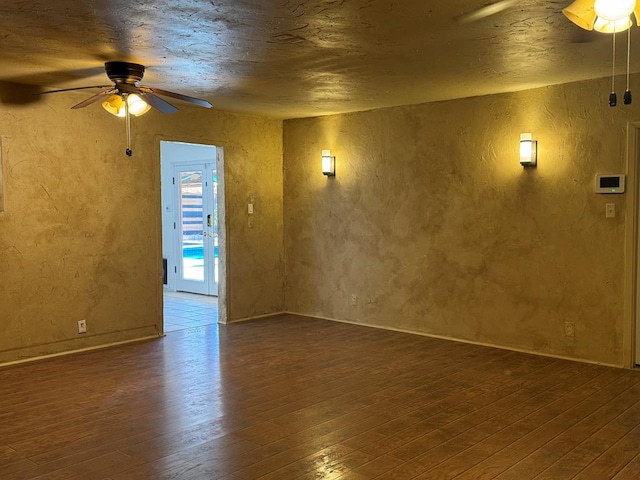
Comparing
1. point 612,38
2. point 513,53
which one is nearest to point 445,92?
point 513,53

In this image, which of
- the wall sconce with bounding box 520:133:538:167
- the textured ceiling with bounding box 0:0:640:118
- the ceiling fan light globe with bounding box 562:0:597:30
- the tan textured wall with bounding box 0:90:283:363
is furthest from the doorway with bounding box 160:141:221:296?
the ceiling fan light globe with bounding box 562:0:597:30

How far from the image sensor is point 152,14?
319cm

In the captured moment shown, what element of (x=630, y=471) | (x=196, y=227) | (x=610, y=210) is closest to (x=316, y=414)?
(x=630, y=471)

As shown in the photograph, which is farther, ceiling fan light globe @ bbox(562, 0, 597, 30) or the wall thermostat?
the wall thermostat

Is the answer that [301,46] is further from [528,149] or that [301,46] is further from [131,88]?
[528,149]

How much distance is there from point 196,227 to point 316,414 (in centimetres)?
582

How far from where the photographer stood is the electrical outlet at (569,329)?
17.1 feet

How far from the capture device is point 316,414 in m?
3.88

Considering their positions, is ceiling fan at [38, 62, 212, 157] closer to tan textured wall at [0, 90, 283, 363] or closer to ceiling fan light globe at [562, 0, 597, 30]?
tan textured wall at [0, 90, 283, 363]

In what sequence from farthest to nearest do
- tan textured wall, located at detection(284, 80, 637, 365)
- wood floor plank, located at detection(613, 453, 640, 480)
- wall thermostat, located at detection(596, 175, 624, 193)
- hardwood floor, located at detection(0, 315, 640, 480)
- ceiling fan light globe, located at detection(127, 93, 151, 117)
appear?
tan textured wall, located at detection(284, 80, 637, 365), wall thermostat, located at detection(596, 175, 624, 193), ceiling fan light globe, located at detection(127, 93, 151, 117), hardwood floor, located at detection(0, 315, 640, 480), wood floor plank, located at detection(613, 453, 640, 480)

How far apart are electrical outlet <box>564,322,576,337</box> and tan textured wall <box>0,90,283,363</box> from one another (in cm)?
373

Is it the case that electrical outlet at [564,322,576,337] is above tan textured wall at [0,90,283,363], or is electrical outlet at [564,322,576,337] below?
below

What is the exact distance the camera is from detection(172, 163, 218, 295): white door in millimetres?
8984

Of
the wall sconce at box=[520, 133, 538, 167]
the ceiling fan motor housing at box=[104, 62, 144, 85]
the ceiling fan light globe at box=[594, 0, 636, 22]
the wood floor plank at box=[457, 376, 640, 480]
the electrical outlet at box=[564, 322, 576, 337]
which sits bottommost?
the wood floor plank at box=[457, 376, 640, 480]
